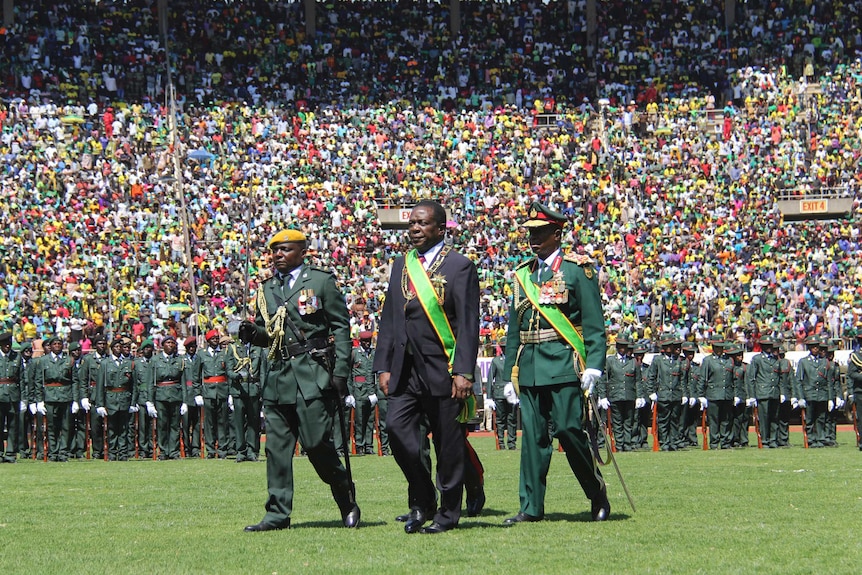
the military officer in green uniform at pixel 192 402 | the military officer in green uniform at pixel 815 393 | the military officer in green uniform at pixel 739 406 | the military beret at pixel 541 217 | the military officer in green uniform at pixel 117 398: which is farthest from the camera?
the military officer in green uniform at pixel 739 406

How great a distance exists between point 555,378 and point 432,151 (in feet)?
106

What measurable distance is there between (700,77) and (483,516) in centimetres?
3591

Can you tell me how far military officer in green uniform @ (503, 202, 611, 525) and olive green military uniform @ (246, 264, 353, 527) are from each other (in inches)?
49.5

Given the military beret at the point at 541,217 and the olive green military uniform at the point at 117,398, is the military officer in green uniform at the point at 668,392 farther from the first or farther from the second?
the military beret at the point at 541,217

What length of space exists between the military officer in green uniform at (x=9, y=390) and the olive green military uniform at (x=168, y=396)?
6.57 feet

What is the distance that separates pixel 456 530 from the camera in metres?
9.85

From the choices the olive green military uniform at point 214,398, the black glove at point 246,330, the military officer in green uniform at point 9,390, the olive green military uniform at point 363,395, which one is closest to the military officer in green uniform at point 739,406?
the olive green military uniform at point 363,395

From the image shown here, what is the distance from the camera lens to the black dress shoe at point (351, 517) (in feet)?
33.6

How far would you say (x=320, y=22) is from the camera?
154ft

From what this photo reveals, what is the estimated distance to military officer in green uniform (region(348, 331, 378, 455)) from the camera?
23.2 m

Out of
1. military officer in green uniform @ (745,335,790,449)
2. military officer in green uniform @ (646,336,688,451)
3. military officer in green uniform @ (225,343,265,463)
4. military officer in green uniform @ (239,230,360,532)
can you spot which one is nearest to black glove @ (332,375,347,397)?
military officer in green uniform @ (239,230,360,532)

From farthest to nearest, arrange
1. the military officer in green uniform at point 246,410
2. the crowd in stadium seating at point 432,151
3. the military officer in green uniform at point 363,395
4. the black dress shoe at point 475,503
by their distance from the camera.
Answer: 1. the crowd in stadium seating at point 432,151
2. the military officer in green uniform at point 363,395
3. the military officer in green uniform at point 246,410
4. the black dress shoe at point 475,503

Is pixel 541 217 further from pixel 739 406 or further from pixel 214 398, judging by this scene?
pixel 739 406

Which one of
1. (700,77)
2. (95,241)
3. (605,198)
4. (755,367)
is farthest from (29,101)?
(755,367)
